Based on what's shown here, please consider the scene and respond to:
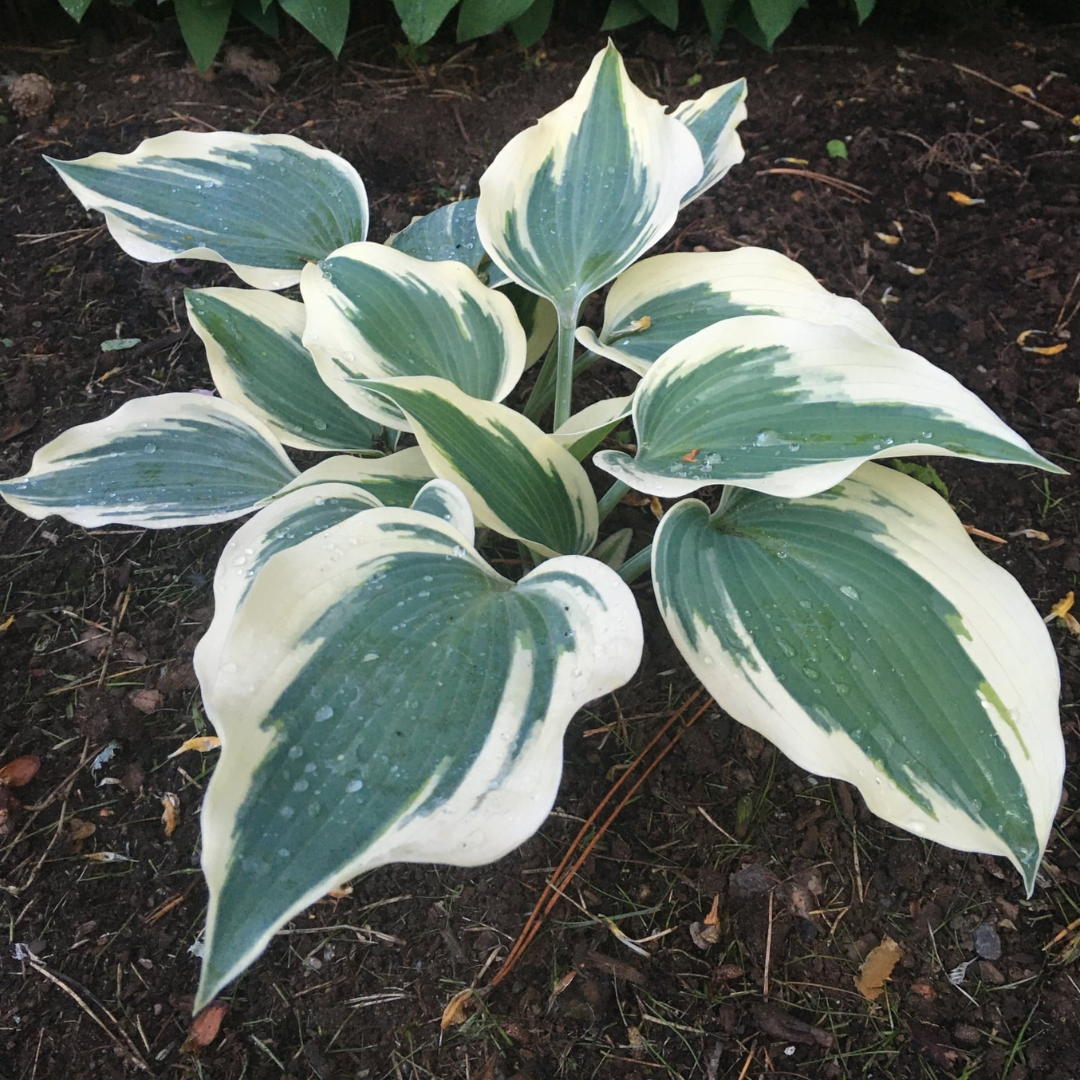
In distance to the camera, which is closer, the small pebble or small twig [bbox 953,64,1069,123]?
the small pebble

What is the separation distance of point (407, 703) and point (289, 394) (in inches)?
24.6

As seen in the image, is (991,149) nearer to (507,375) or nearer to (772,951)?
(507,375)

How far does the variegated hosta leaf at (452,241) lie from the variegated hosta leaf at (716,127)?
0.32m

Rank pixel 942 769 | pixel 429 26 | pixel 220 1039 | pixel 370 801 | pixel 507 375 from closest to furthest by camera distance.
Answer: pixel 370 801
pixel 942 769
pixel 220 1039
pixel 507 375
pixel 429 26

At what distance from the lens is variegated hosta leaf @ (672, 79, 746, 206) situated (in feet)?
3.92

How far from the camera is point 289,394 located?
1.09 m

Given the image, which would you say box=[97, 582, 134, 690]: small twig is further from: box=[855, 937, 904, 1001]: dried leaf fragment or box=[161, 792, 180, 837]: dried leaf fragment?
box=[855, 937, 904, 1001]: dried leaf fragment

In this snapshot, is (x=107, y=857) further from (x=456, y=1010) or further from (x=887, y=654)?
(x=887, y=654)

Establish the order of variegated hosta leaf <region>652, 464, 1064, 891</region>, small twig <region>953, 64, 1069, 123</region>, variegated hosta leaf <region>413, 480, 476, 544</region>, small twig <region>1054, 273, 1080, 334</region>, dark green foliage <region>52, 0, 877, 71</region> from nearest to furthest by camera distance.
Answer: variegated hosta leaf <region>652, 464, 1064, 891</region>, variegated hosta leaf <region>413, 480, 476, 544</region>, small twig <region>1054, 273, 1080, 334</region>, dark green foliage <region>52, 0, 877, 71</region>, small twig <region>953, 64, 1069, 123</region>

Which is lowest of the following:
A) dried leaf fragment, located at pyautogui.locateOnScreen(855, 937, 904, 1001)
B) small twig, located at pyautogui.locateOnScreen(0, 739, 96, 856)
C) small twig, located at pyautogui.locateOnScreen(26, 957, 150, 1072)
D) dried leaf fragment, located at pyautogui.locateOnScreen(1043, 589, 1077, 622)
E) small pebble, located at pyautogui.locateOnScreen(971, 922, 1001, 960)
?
small twig, located at pyautogui.locateOnScreen(26, 957, 150, 1072)

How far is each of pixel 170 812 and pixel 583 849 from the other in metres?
0.52

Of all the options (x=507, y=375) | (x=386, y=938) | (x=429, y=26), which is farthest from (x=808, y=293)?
(x=429, y=26)

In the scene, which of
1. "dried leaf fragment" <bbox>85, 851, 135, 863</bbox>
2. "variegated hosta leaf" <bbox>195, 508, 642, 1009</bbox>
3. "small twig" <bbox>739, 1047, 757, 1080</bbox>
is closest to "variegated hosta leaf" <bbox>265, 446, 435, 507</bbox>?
"variegated hosta leaf" <bbox>195, 508, 642, 1009</bbox>

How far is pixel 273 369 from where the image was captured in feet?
3.58
